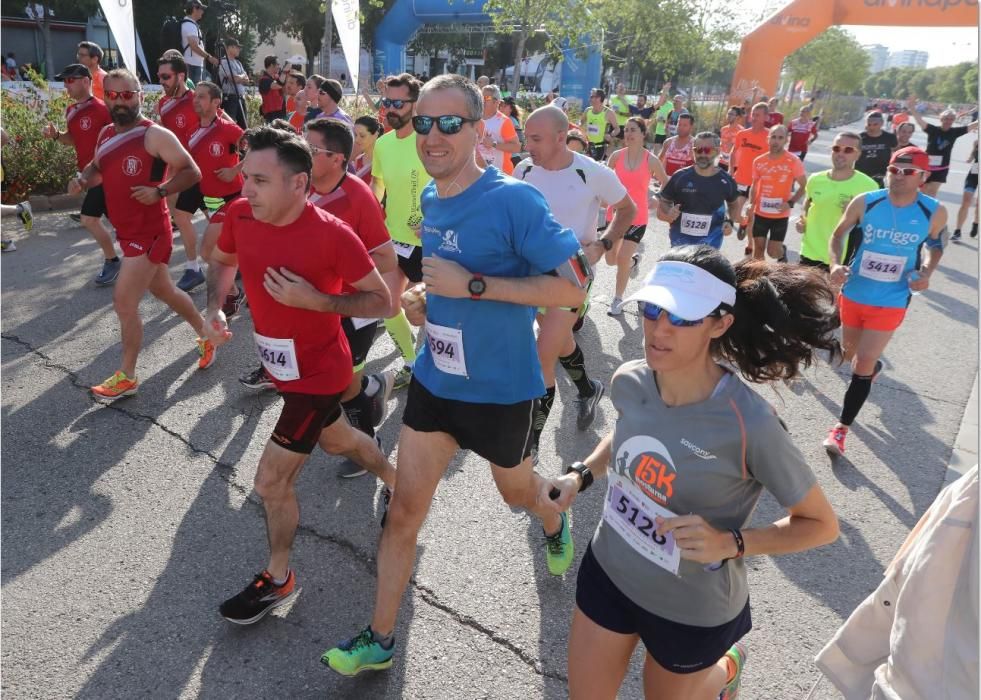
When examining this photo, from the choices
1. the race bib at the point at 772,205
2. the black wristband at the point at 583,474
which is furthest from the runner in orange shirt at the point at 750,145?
the black wristband at the point at 583,474

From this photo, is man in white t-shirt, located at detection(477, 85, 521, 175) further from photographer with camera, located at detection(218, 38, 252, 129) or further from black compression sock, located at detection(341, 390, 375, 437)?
black compression sock, located at detection(341, 390, 375, 437)

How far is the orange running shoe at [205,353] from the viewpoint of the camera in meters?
5.28

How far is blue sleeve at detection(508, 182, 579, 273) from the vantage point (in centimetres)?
244

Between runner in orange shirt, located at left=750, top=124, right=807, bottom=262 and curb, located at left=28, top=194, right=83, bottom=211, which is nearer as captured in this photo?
runner in orange shirt, located at left=750, top=124, right=807, bottom=262

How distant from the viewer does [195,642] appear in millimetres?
2754

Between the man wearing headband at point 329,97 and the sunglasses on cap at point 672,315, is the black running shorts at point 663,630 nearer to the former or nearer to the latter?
the sunglasses on cap at point 672,315

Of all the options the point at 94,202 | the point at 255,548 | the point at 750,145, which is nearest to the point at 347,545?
the point at 255,548

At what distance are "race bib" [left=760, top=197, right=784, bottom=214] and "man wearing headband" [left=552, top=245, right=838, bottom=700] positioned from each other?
6.32 meters

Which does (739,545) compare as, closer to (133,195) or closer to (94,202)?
(133,195)

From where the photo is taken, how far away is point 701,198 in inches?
255

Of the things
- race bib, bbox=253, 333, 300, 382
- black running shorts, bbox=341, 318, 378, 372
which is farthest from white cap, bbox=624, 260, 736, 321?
black running shorts, bbox=341, 318, 378, 372

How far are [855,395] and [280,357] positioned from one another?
380cm

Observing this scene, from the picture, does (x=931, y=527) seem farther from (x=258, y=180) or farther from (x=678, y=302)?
(x=258, y=180)

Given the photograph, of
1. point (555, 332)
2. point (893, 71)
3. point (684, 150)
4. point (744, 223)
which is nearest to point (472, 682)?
point (555, 332)
